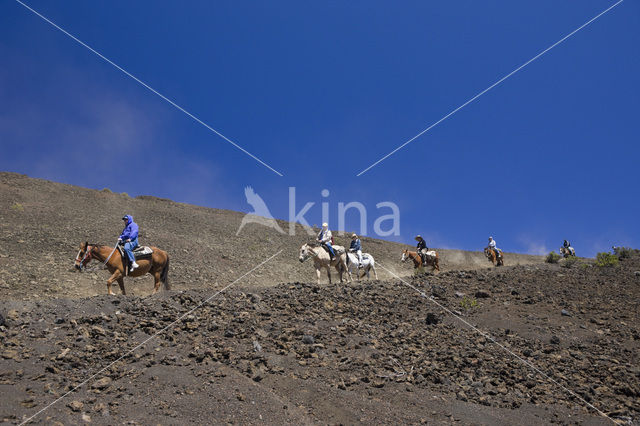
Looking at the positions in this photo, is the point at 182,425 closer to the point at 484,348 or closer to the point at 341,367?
the point at 341,367

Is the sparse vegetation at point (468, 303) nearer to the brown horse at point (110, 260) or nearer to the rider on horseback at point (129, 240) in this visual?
the brown horse at point (110, 260)

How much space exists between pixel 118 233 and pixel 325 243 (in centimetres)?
1926

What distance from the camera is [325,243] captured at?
76.5ft

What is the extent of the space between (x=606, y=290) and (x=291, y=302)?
14.4 metres

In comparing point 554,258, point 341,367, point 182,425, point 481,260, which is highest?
point 481,260

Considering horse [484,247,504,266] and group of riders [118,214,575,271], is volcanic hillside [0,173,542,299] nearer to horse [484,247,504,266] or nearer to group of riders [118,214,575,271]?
group of riders [118,214,575,271]

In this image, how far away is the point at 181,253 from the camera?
33000 millimetres

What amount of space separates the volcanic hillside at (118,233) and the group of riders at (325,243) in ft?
15.1

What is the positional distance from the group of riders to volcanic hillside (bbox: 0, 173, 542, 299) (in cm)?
459

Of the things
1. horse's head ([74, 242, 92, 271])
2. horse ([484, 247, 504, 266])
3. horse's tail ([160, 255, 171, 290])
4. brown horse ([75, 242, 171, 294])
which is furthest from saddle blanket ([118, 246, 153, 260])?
horse ([484, 247, 504, 266])

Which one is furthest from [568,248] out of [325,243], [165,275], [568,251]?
[165,275]

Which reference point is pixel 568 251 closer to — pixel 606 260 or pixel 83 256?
pixel 606 260

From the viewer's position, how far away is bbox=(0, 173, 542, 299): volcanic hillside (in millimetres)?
23984

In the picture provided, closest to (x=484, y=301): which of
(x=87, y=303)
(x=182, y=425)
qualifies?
(x=182, y=425)
